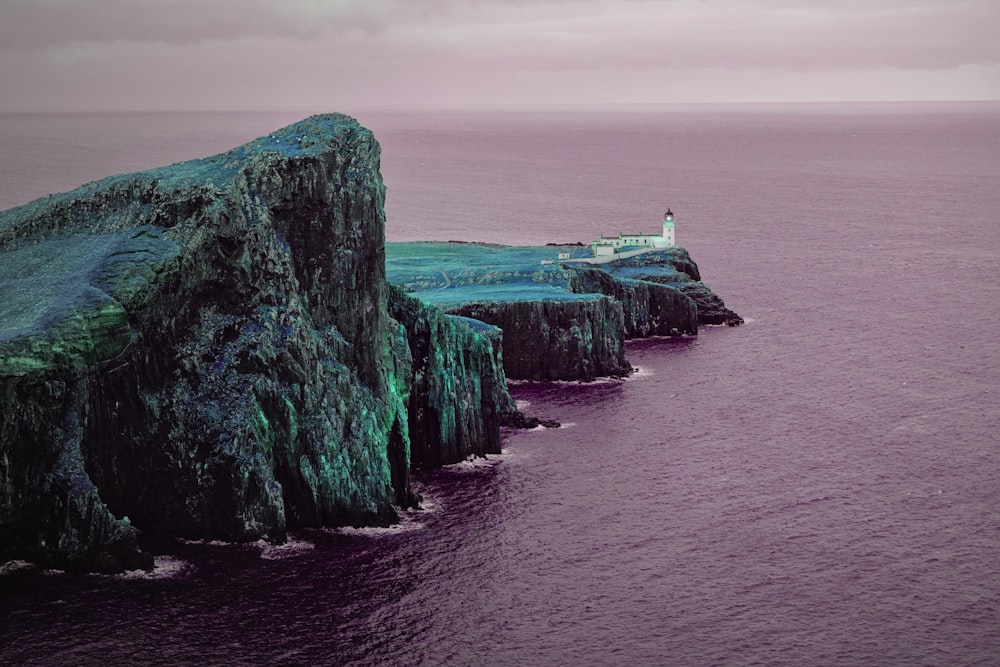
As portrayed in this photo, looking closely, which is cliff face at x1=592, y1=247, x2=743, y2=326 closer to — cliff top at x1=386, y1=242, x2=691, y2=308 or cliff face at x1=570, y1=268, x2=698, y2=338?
cliff top at x1=386, y1=242, x2=691, y2=308

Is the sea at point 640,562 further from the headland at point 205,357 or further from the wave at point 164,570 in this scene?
the headland at point 205,357

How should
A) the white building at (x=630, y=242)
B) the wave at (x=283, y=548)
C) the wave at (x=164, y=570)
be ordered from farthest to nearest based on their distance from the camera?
the white building at (x=630, y=242) < the wave at (x=283, y=548) < the wave at (x=164, y=570)

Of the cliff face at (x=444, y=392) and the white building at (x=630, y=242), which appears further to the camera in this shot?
the white building at (x=630, y=242)

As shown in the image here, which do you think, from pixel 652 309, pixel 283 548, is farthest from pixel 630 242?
pixel 283 548

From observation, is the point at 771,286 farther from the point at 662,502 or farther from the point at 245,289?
the point at 245,289

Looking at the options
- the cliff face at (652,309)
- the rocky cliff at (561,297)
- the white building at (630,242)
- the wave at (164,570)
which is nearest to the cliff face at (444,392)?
the rocky cliff at (561,297)

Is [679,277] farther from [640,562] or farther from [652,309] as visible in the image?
[640,562]
